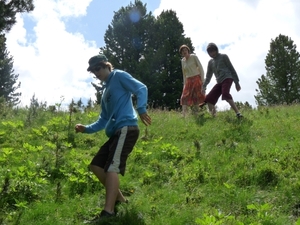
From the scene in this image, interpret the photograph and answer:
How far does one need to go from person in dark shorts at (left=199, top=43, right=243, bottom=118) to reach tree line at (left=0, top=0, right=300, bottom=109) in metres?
19.9

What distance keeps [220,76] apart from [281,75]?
26.0 metres

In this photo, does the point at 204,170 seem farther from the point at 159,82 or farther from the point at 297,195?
the point at 159,82

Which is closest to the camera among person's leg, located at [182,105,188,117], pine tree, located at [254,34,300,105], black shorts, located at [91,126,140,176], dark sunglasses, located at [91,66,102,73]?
black shorts, located at [91,126,140,176]

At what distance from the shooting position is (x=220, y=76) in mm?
9477

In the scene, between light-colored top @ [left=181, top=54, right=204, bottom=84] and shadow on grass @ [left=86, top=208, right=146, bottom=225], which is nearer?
shadow on grass @ [left=86, top=208, right=146, bottom=225]

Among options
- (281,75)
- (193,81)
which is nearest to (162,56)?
(281,75)

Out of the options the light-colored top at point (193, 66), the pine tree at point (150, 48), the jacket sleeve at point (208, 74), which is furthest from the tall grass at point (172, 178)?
the pine tree at point (150, 48)

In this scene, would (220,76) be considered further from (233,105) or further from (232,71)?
(233,105)

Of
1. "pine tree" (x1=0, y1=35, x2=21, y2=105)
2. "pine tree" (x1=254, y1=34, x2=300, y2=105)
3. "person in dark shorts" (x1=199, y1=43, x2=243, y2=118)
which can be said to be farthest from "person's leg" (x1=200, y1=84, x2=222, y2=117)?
"pine tree" (x1=0, y1=35, x2=21, y2=105)

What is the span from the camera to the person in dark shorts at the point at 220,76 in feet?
30.6

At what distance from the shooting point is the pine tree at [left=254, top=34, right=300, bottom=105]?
3309 cm

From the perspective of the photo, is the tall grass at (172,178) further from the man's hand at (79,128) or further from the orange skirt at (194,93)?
the orange skirt at (194,93)

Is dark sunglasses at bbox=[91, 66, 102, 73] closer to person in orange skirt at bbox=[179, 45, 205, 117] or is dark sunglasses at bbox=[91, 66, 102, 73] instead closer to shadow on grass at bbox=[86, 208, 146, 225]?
shadow on grass at bbox=[86, 208, 146, 225]

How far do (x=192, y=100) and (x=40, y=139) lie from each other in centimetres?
422
